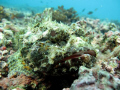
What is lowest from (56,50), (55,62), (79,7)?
(55,62)

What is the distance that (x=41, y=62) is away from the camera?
2.47 m

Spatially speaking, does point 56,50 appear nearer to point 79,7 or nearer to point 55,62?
point 55,62

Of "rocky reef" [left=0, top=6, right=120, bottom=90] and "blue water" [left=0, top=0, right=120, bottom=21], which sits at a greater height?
"blue water" [left=0, top=0, right=120, bottom=21]

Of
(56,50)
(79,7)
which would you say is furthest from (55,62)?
(79,7)

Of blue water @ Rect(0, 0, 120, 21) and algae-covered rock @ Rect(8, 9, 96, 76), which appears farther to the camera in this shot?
blue water @ Rect(0, 0, 120, 21)

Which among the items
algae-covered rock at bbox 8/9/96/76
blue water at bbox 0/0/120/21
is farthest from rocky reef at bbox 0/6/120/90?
blue water at bbox 0/0/120/21

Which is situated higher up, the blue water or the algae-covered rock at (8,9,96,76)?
the blue water

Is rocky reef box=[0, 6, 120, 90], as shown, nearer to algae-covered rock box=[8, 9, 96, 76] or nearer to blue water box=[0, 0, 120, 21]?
algae-covered rock box=[8, 9, 96, 76]

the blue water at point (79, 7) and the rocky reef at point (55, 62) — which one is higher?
the blue water at point (79, 7)

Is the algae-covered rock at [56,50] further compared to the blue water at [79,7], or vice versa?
the blue water at [79,7]

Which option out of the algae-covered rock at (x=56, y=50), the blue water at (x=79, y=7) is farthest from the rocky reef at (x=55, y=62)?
the blue water at (x=79, y=7)

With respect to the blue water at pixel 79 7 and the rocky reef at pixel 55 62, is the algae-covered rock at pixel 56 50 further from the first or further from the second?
the blue water at pixel 79 7

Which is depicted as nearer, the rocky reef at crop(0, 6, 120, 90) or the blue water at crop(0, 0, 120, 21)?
the rocky reef at crop(0, 6, 120, 90)

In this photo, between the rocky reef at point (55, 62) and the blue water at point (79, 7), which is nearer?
the rocky reef at point (55, 62)
